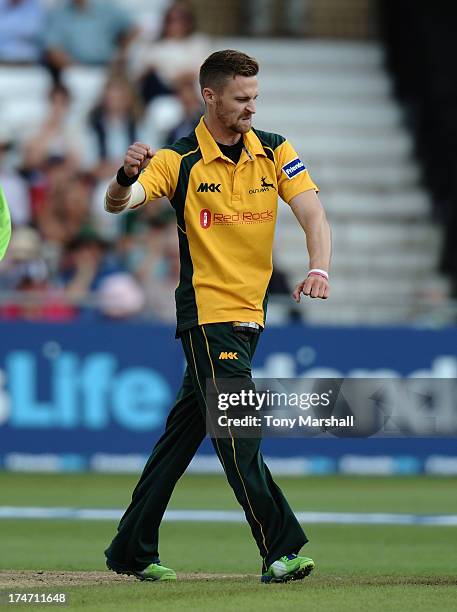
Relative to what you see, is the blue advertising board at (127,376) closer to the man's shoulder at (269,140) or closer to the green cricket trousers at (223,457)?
the green cricket trousers at (223,457)

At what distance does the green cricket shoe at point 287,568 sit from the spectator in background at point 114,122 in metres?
11.5

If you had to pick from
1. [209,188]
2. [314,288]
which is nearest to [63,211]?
[209,188]

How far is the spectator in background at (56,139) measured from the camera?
59.9ft

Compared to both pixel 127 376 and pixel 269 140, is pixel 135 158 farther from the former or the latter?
pixel 127 376

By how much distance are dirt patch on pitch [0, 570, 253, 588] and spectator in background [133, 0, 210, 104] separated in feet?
37.2

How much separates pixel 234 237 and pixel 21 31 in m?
13.7

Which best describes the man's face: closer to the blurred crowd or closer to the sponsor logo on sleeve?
the sponsor logo on sleeve

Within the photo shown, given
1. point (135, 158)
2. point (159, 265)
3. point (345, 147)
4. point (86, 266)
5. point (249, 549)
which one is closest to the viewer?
point (135, 158)

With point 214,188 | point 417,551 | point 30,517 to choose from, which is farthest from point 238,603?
point 30,517

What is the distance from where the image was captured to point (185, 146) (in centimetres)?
748

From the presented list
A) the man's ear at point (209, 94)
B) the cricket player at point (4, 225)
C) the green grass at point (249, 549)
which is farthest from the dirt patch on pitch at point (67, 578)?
the man's ear at point (209, 94)

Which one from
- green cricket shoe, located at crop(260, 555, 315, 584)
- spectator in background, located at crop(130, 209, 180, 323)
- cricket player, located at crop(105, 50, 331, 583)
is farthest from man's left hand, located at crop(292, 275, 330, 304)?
spectator in background, located at crop(130, 209, 180, 323)

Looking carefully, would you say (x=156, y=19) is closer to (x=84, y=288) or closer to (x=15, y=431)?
(x=84, y=288)

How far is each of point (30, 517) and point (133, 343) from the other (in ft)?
12.5
